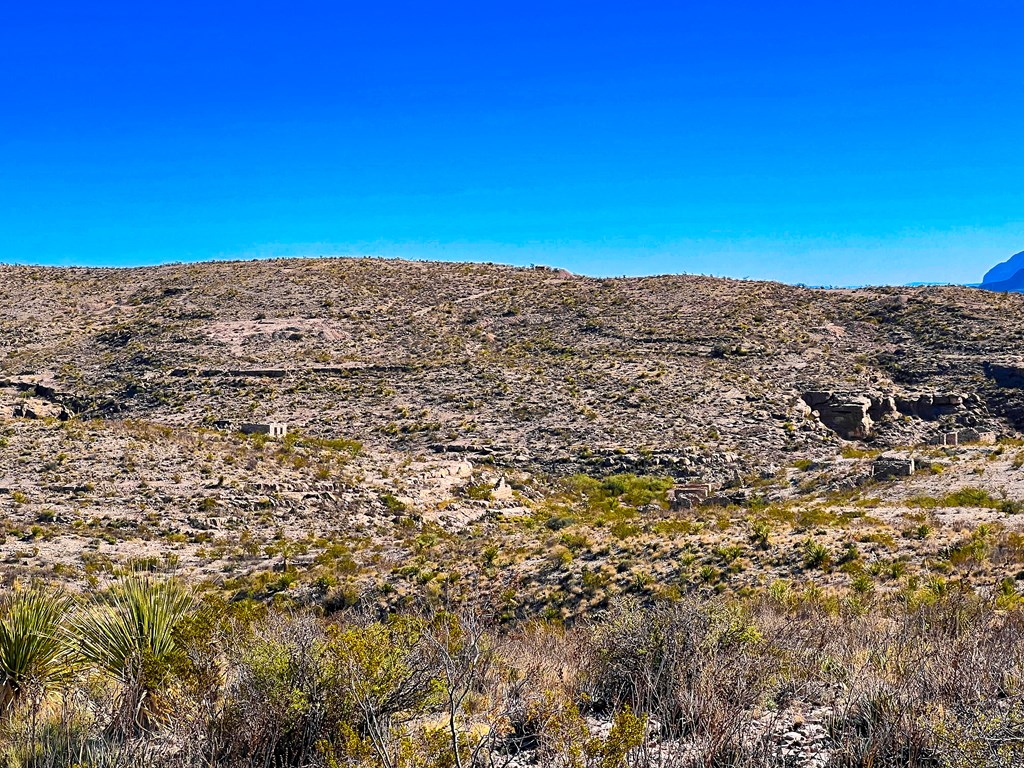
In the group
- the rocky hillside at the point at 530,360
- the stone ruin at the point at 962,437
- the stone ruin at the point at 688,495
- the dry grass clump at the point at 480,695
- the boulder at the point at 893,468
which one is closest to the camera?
the dry grass clump at the point at 480,695

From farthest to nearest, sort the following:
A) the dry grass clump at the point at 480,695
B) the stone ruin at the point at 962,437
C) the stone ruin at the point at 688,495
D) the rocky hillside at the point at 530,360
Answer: the rocky hillside at the point at 530,360 < the stone ruin at the point at 962,437 < the stone ruin at the point at 688,495 < the dry grass clump at the point at 480,695

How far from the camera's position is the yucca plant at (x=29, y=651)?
19.5 ft

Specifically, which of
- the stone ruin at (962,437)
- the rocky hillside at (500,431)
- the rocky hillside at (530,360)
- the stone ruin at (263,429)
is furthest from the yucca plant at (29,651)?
the stone ruin at (962,437)

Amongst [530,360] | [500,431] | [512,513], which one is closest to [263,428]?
[500,431]

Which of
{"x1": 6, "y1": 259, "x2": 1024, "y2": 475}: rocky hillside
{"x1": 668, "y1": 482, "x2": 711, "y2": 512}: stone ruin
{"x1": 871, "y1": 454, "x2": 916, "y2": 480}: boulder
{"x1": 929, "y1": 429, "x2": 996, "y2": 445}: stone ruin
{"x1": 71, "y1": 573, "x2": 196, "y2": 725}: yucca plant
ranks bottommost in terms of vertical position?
{"x1": 668, "y1": 482, "x2": 711, "y2": 512}: stone ruin

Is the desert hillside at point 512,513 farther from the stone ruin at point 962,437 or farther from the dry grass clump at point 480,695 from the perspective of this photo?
the stone ruin at point 962,437

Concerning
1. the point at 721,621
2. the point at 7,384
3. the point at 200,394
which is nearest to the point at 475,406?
the point at 200,394

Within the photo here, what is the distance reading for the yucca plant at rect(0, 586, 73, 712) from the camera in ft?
19.5

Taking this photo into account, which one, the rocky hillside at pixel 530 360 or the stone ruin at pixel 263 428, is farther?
the rocky hillside at pixel 530 360

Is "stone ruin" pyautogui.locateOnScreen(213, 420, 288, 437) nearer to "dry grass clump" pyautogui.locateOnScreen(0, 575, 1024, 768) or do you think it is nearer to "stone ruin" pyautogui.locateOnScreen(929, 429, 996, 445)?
"dry grass clump" pyautogui.locateOnScreen(0, 575, 1024, 768)

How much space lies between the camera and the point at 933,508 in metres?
18.8

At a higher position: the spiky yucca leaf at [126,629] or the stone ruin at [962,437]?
the stone ruin at [962,437]

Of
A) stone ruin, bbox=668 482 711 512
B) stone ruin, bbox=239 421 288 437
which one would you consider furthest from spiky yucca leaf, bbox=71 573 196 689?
stone ruin, bbox=239 421 288 437

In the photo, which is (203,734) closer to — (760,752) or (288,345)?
(760,752)
